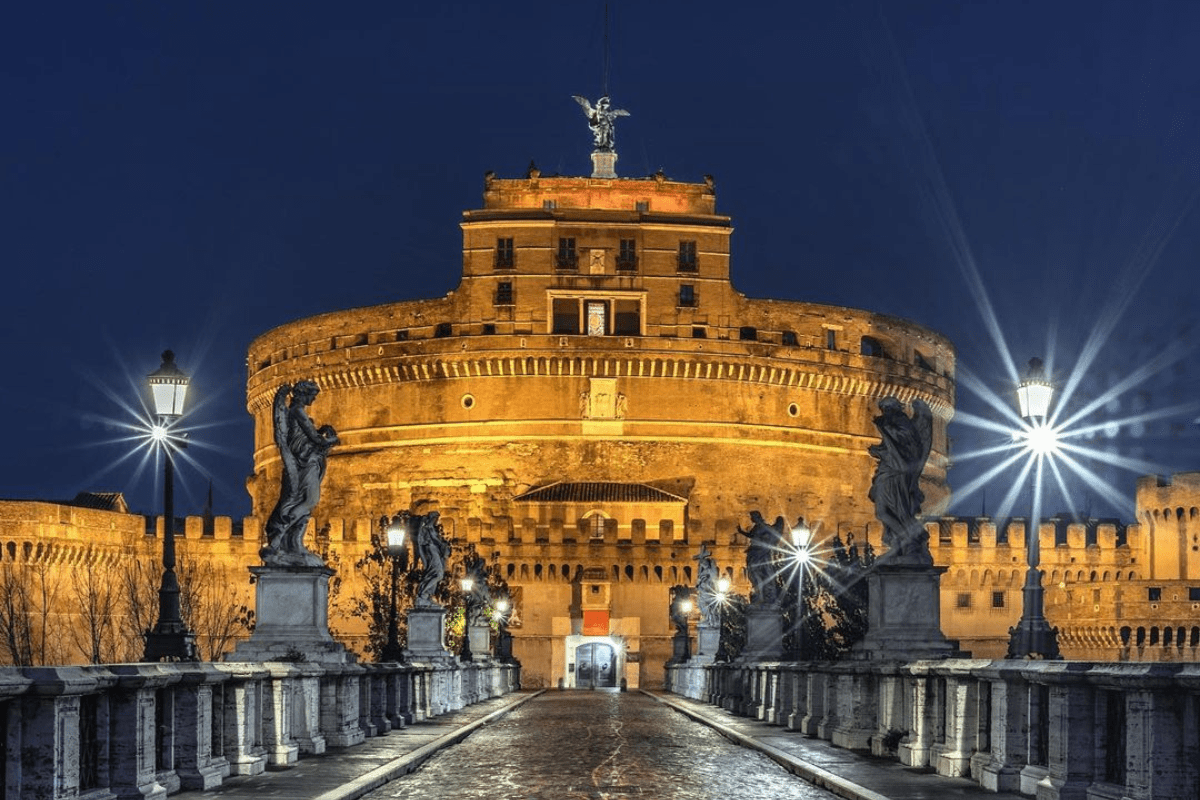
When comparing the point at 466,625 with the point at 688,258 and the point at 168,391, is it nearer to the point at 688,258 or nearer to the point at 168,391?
the point at 168,391

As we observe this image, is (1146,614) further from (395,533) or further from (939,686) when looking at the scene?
(939,686)

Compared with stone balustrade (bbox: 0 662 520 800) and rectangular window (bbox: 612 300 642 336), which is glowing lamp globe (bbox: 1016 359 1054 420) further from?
rectangular window (bbox: 612 300 642 336)

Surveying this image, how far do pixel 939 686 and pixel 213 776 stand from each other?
6001 millimetres

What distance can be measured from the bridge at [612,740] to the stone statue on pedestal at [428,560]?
7.98 m

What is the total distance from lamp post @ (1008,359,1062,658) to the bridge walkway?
2151 millimetres

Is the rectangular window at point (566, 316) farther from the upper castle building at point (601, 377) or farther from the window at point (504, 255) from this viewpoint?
the window at point (504, 255)

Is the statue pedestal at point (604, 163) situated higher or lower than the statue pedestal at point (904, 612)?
higher

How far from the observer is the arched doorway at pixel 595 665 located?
77.8 m

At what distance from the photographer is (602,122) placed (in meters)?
97.1

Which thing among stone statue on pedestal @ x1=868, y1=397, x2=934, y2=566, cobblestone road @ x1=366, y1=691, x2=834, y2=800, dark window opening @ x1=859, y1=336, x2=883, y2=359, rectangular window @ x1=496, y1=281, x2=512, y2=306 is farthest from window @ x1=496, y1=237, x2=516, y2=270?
stone statue on pedestal @ x1=868, y1=397, x2=934, y2=566

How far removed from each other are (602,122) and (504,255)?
1413cm

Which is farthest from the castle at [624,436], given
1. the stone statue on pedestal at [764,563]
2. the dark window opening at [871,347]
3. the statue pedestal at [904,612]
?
the statue pedestal at [904,612]

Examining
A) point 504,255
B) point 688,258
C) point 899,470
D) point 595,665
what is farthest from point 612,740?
point 688,258

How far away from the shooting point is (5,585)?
72.0m
